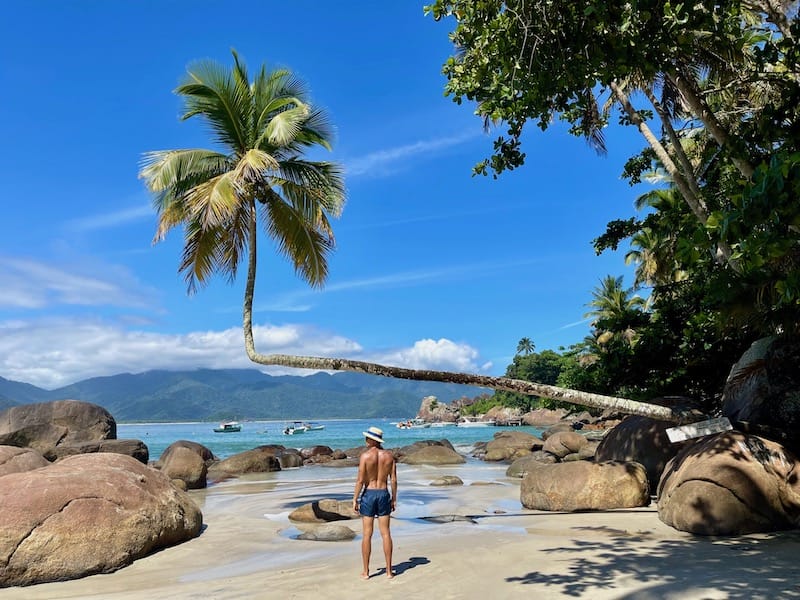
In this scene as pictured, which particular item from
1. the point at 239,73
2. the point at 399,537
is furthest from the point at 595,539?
the point at 239,73

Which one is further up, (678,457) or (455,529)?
(678,457)

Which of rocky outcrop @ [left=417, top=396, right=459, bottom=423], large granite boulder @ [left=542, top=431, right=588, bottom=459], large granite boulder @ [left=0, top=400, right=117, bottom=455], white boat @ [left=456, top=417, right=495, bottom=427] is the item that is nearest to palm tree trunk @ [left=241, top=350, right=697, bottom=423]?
large granite boulder @ [left=542, top=431, right=588, bottom=459]

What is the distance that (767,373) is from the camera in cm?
1038

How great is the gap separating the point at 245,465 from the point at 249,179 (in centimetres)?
1624

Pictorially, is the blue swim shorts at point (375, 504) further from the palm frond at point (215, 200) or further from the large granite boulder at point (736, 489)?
the palm frond at point (215, 200)

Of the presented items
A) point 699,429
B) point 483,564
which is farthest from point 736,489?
→ point 483,564

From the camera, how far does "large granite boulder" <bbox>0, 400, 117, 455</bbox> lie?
82.5 ft

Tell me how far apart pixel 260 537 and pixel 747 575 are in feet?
25.3

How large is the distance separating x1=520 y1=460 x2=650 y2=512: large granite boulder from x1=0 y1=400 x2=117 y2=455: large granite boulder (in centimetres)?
2157

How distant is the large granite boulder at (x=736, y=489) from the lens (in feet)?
27.0

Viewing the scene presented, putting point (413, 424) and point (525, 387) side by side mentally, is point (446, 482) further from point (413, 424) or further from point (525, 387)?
point (413, 424)

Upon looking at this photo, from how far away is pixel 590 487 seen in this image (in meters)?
11.2

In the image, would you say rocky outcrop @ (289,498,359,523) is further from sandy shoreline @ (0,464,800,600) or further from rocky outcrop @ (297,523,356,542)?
rocky outcrop @ (297,523,356,542)

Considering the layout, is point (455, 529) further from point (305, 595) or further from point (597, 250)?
point (597, 250)
